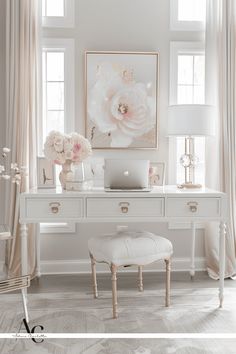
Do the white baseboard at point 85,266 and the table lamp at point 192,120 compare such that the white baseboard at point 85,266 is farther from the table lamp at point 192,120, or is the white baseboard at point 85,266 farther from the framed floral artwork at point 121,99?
the framed floral artwork at point 121,99

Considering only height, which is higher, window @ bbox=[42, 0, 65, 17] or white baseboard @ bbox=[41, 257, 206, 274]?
window @ bbox=[42, 0, 65, 17]

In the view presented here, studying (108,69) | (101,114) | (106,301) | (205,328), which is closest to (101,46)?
(108,69)

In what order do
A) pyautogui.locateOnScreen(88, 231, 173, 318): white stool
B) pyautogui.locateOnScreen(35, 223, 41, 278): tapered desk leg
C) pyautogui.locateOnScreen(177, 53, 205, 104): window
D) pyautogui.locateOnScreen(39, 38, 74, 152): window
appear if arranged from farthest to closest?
pyautogui.locateOnScreen(177, 53, 205, 104): window, pyautogui.locateOnScreen(39, 38, 74, 152): window, pyautogui.locateOnScreen(35, 223, 41, 278): tapered desk leg, pyautogui.locateOnScreen(88, 231, 173, 318): white stool

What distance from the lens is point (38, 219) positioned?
2.91 m

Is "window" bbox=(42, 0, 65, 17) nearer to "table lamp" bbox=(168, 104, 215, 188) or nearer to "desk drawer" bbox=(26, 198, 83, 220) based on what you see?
"table lamp" bbox=(168, 104, 215, 188)

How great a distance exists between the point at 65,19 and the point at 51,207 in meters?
1.72

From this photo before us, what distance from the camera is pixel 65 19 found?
3746mm

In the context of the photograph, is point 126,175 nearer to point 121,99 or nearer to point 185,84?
point 121,99

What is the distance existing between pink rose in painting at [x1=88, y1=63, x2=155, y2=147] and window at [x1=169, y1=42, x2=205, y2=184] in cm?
28

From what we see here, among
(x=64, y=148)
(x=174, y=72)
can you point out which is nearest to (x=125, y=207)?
(x=64, y=148)

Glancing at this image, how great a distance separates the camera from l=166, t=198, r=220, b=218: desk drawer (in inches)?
117

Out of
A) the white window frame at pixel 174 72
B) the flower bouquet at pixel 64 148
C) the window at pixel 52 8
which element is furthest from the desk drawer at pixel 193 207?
the window at pixel 52 8

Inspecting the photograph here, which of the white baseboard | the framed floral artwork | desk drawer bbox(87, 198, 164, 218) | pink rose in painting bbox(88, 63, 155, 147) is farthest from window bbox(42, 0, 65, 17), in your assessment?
the white baseboard

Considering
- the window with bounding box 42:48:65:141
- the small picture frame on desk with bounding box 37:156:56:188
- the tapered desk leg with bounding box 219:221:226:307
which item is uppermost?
the window with bounding box 42:48:65:141
